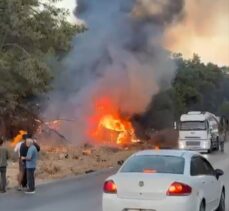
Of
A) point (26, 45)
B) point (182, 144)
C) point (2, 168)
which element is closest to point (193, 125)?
point (182, 144)

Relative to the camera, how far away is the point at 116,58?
159 ft

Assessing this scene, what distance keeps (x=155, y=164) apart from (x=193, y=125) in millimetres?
30046

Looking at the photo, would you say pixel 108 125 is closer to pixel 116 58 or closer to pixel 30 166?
pixel 116 58

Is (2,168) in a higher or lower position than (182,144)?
lower

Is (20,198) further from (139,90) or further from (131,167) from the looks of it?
(139,90)

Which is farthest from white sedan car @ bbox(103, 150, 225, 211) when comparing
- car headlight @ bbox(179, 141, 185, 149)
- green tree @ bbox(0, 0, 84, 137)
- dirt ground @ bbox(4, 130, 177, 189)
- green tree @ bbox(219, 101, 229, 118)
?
green tree @ bbox(219, 101, 229, 118)

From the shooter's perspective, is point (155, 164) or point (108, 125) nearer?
point (155, 164)

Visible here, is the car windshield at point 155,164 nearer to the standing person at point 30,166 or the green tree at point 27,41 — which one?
the standing person at point 30,166

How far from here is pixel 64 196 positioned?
16.3m

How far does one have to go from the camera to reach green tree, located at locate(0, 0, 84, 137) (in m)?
26.0

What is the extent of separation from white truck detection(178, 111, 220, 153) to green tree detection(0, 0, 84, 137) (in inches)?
521

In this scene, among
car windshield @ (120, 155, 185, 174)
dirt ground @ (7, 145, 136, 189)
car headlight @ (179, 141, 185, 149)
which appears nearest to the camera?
car windshield @ (120, 155, 185, 174)

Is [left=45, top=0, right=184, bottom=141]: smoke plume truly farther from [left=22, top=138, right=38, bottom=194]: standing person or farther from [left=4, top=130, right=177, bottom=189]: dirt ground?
[left=22, top=138, right=38, bottom=194]: standing person

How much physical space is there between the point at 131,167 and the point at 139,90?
38055 millimetres
